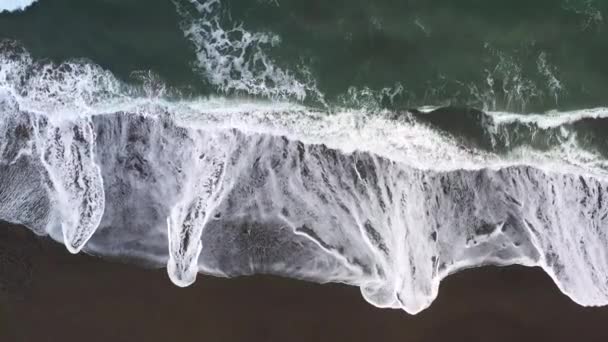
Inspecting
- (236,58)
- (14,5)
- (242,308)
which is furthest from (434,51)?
(14,5)

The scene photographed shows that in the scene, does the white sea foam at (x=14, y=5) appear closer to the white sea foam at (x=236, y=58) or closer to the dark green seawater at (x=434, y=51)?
the white sea foam at (x=236, y=58)

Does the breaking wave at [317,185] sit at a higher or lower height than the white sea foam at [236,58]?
lower

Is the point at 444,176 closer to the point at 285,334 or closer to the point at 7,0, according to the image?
the point at 285,334

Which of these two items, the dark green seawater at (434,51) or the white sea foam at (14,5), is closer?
the dark green seawater at (434,51)

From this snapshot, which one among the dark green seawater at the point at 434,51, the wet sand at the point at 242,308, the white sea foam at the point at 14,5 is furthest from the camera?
the white sea foam at the point at 14,5

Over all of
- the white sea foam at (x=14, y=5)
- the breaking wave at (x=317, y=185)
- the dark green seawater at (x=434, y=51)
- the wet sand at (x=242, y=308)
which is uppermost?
the white sea foam at (x=14, y=5)

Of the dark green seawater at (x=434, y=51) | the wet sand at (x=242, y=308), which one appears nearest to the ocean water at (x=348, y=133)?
the dark green seawater at (x=434, y=51)

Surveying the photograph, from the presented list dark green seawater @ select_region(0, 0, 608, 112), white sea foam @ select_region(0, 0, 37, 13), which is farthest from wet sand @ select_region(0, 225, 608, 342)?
white sea foam @ select_region(0, 0, 37, 13)
